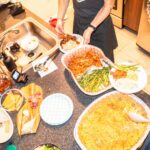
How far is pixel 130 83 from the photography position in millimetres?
1108

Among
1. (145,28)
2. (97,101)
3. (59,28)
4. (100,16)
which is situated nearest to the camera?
(97,101)

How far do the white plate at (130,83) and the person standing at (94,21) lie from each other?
0.40m

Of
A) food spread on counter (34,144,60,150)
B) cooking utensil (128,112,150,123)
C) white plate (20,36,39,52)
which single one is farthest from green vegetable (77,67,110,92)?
A: white plate (20,36,39,52)

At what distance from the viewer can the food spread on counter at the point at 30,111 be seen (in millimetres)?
1075

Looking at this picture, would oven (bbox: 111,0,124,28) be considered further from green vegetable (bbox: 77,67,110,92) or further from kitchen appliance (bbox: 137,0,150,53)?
green vegetable (bbox: 77,67,110,92)

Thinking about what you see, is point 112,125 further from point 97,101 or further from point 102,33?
point 102,33

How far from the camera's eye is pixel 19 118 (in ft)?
3.68

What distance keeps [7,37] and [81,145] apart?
109cm

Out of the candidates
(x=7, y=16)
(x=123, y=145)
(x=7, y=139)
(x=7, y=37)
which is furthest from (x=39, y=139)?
(x=7, y=16)

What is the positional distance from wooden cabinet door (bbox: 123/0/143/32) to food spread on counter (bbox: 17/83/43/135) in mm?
1506

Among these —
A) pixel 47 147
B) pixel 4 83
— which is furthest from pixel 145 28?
pixel 47 147

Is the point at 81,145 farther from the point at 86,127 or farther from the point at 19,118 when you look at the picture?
the point at 19,118

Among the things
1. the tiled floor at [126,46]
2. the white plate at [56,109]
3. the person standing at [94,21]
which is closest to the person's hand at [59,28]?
the person standing at [94,21]

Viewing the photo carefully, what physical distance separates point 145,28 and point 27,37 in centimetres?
115
